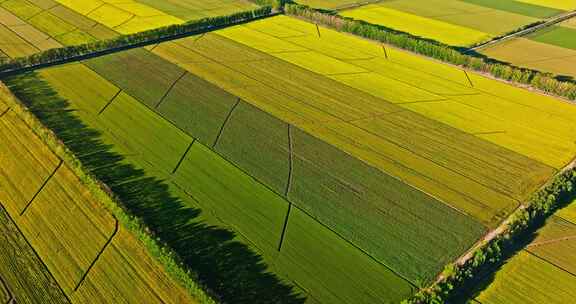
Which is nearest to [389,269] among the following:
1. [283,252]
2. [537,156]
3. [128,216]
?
[283,252]

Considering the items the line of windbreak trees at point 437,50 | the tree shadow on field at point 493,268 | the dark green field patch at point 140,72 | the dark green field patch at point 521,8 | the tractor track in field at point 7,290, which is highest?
the dark green field patch at point 521,8

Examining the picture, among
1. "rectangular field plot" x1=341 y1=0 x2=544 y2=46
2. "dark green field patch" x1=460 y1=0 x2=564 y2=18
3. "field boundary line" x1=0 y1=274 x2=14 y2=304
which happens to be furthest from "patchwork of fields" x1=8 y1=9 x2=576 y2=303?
"dark green field patch" x1=460 y1=0 x2=564 y2=18

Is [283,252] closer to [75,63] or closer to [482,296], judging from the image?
[482,296]

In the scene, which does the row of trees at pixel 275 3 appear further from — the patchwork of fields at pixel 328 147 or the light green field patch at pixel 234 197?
the light green field patch at pixel 234 197

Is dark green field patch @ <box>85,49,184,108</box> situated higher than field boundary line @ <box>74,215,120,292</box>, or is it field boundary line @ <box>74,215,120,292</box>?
dark green field patch @ <box>85,49,184,108</box>

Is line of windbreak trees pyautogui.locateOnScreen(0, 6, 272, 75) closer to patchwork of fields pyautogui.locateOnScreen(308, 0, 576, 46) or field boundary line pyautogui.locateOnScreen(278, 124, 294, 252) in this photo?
patchwork of fields pyautogui.locateOnScreen(308, 0, 576, 46)

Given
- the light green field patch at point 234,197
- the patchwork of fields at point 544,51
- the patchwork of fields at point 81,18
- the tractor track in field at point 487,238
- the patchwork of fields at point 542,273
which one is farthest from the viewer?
the patchwork of fields at point 81,18


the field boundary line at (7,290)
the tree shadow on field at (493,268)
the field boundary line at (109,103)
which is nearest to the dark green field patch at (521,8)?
the tree shadow on field at (493,268)

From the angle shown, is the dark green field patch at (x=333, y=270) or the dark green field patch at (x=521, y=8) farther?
the dark green field patch at (x=521, y=8)

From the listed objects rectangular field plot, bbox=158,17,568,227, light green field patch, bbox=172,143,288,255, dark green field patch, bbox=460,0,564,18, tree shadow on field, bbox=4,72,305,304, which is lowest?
tree shadow on field, bbox=4,72,305,304
